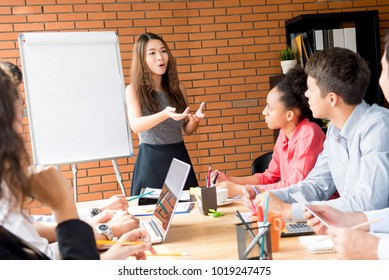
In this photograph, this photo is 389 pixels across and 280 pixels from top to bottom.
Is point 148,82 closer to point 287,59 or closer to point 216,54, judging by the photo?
point 216,54

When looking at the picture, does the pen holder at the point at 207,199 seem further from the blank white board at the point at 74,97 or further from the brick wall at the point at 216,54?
the brick wall at the point at 216,54

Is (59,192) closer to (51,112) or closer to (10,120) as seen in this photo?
(10,120)

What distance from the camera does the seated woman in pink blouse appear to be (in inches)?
88.7

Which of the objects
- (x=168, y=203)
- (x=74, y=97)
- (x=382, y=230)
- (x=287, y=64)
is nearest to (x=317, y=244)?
(x=382, y=230)

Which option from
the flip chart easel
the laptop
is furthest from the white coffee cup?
the flip chart easel

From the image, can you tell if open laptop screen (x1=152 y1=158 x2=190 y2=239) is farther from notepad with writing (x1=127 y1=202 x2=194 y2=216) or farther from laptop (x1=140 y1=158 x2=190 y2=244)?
notepad with writing (x1=127 y1=202 x2=194 y2=216)

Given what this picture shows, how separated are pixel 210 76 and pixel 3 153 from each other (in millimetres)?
3168

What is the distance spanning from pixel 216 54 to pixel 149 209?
87.8 inches

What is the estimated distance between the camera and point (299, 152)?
227cm

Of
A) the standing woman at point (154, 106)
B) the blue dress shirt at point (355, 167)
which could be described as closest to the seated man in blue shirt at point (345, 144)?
the blue dress shirt at point (355, 167)

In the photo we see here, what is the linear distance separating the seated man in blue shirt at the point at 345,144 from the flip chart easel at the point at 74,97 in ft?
4.85

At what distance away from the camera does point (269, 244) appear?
4.01ft

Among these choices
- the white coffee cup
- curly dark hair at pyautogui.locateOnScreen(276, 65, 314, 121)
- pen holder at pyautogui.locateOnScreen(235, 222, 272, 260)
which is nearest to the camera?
pen holder at pyautogui.locateOnScreen(235, 222, 272, 260)

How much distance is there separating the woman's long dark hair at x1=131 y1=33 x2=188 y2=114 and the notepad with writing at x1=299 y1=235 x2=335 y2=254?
1.62 m
